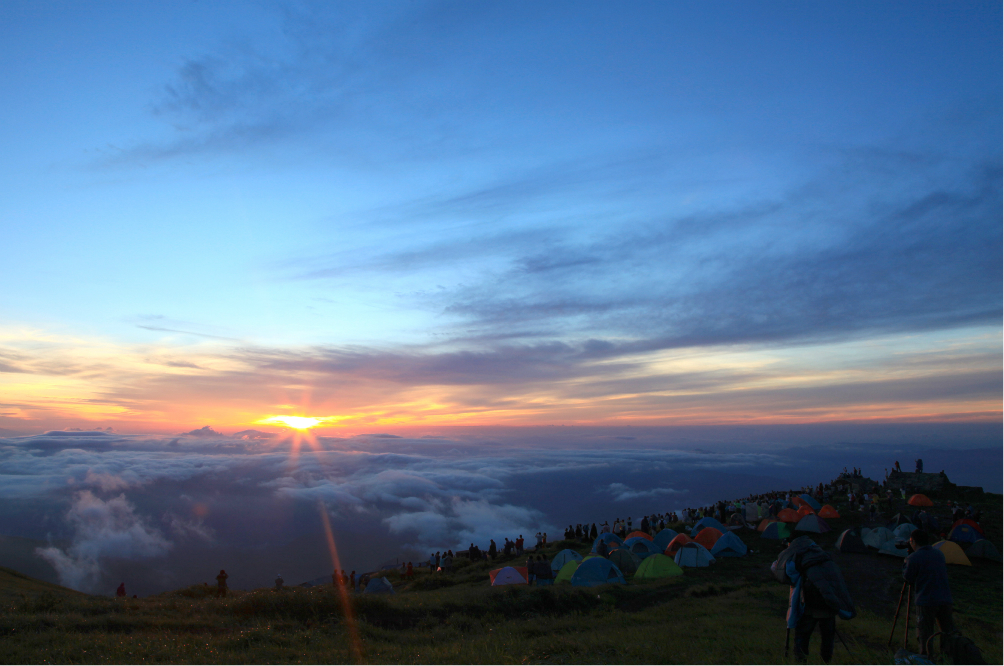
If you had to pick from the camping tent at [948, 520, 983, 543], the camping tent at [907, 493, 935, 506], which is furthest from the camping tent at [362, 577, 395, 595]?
the camping tent at [907, 493, 935, 506]

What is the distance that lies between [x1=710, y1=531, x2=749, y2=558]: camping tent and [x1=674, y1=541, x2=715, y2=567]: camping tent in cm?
169

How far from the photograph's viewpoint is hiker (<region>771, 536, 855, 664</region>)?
21.8ft

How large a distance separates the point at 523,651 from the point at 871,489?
5087 centimetres

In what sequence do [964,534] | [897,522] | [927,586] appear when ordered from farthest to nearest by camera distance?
[897,522], [964,534], [927,586]

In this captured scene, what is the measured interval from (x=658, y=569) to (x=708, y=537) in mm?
6753

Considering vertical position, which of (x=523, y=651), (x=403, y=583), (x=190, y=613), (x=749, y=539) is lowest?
(x=403, y=583)

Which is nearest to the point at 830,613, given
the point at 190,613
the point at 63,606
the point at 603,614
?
the point at 603,614

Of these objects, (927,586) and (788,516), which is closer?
(927,586)

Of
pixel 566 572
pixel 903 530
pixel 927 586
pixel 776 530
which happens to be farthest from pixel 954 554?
pixel 927 586

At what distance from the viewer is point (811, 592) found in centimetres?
686

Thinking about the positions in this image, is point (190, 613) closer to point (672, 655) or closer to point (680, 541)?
point (672, 655)

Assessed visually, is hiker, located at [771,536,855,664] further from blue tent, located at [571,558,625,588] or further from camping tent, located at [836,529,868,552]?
camping tent, located at [836,529,868,552]

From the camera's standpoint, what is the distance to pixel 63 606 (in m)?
14.4

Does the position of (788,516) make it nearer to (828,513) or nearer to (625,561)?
(828,513)
